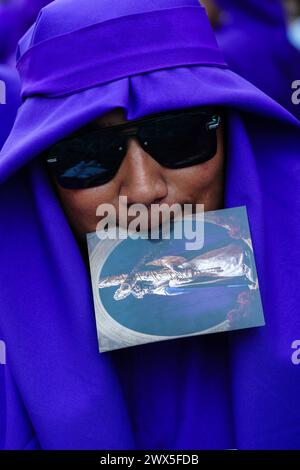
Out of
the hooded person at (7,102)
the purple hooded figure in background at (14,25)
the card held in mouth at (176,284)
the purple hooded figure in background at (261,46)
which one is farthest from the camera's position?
the purple hooded figure in background at (14,25)

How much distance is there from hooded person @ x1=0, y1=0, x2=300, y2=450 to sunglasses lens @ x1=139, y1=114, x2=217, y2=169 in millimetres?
32

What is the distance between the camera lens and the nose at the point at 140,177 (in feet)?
5.81

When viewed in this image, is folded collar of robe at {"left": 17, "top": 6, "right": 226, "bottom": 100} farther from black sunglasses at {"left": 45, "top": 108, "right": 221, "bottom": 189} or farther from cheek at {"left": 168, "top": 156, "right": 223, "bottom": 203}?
cheek at {"left": 168, "top": 156, "right": 223, "bottom": 203}

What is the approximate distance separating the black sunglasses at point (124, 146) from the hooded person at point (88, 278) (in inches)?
1.2

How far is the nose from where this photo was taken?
1.77m

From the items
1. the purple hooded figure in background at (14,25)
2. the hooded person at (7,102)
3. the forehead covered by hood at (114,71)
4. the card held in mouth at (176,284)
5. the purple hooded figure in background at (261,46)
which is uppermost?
the purple hooded figure in background at (14,25)

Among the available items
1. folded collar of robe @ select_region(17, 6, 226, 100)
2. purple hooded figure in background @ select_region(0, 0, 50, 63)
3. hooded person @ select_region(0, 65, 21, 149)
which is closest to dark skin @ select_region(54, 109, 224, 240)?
folded collar of robe @ select_region(17, 6, 226, 100)

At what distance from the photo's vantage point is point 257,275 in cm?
179

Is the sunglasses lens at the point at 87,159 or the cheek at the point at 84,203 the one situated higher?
the sunglasses lens at the point at 87,159

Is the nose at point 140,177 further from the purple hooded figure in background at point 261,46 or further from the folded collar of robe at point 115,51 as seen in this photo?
the purple hooded figure in background at point 261,46

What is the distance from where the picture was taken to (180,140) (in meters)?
1.80

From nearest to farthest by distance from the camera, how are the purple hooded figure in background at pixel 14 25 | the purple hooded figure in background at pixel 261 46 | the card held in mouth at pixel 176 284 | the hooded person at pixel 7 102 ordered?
the card held in mouth at pixel 176 284
the hooded person at pixel 7 102
the purple hooded figure in background at pixel 261 46
the purple hooded figure in background at pixel 14 25

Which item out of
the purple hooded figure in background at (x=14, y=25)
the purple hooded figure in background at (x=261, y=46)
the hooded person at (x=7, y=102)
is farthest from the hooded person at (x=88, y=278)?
the purple hooded figure in background at (x=14, y=25)

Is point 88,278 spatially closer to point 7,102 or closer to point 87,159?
point 87,159
